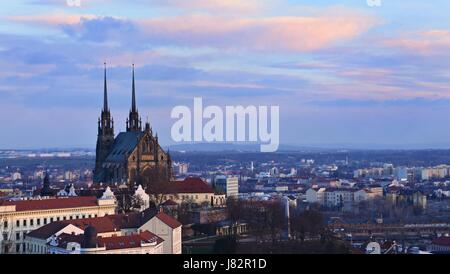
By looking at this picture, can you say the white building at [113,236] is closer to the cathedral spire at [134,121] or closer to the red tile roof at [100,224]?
the red tile roof at [100,224]

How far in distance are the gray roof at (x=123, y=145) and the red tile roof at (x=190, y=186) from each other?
2.03 metres

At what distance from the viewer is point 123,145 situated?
82.4 feet

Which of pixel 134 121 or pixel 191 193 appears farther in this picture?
pixel 134 121

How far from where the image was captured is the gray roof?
24.4 metres

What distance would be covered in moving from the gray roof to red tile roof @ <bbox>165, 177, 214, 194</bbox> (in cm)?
203

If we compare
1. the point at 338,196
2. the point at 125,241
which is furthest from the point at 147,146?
the point at 125,241

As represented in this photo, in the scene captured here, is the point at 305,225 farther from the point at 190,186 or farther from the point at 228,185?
the point at 228,185

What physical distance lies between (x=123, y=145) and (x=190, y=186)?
296 cm

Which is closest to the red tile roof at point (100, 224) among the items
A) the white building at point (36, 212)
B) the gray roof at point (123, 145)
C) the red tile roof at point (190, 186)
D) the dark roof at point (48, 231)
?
the dark roof at point (48, 231)

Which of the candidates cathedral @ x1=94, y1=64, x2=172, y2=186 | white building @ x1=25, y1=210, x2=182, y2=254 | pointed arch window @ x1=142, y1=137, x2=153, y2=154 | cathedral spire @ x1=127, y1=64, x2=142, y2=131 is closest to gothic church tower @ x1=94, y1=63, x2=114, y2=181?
cathedral @ x1=94, y1=64, x2=172, y2=186

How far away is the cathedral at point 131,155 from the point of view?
77.5ft

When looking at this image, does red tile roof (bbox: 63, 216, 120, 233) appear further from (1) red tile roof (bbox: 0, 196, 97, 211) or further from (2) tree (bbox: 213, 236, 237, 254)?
(1) red tile roof (bbox: 0, 196, 97, 211)
